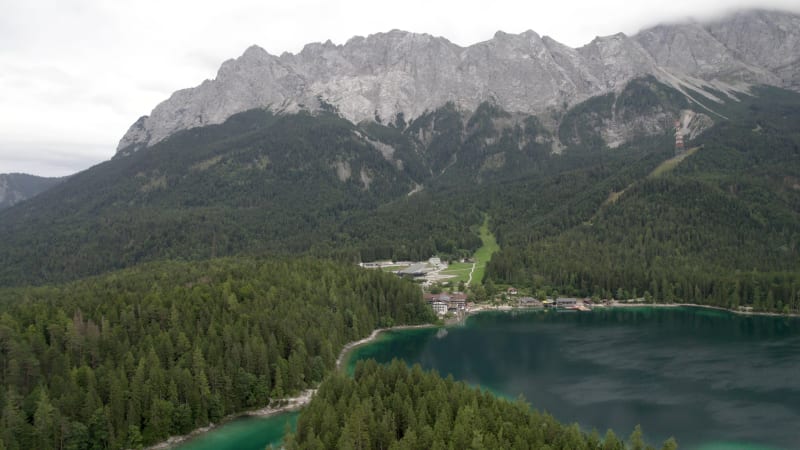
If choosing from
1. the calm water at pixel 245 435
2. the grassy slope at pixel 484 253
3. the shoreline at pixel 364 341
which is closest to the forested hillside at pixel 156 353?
the shoreline at pixel 364 341

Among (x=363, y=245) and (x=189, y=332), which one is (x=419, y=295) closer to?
(x=189, y=332)

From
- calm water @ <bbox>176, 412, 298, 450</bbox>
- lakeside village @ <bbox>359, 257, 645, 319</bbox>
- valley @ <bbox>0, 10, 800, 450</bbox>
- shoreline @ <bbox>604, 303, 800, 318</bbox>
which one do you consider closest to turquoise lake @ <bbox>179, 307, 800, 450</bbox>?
calm water @ <bbox>176, 412, 298, 450</bbox>

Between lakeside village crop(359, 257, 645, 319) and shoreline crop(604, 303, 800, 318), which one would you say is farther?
lakeside village crop(359, 257, 645, 319)

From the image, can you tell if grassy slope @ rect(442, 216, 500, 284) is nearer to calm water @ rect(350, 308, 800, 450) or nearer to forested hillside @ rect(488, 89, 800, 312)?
forested hillside @ rect(488, 89, 800, 312)

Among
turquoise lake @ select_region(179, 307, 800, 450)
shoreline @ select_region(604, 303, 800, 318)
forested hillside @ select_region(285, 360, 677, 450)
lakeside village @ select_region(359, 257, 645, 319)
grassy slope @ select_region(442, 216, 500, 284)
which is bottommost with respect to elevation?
turquoise lake @ select_region(179, 307, 800, 450)

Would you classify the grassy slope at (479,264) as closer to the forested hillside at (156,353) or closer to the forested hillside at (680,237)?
the forested hillside at (680,237)

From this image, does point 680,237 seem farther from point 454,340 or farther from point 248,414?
point 248,414

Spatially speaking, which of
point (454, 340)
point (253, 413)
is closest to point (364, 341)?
point (454, 340)

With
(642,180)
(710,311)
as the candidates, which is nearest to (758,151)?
(642,180)

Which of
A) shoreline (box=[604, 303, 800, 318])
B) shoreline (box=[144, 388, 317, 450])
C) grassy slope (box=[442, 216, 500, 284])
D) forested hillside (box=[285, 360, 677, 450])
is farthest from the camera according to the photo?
grassy slope (box=[442, 216, 500, 284])
